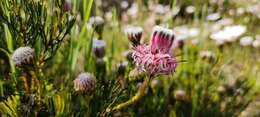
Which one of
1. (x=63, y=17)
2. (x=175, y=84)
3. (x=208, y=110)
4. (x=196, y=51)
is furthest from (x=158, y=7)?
(x=63, y=17)

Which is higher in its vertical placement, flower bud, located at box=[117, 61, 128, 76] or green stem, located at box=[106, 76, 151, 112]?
flower bud, located at box=[117, 61, 128, 76]

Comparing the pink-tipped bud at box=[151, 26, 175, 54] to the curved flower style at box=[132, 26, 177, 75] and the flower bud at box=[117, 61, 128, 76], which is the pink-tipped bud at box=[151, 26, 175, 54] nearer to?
the curved flower style at box=[132, 26, 177, 75]

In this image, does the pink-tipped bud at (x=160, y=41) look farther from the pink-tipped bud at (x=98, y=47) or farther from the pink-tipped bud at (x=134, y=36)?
the pink-tipped bud at (x=98, y=47)

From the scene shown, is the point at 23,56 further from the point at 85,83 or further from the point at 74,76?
the point at 74,76

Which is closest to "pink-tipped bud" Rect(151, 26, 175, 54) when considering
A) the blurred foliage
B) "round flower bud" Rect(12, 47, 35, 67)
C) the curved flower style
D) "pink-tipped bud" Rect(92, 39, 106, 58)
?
the curved flower style

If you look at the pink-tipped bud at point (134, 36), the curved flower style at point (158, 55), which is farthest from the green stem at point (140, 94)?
the pink-tipped bud at point (134, 36)

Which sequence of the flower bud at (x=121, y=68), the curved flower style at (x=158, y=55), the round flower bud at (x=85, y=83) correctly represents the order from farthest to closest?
the flower bud at (x=121, y=68) < the round flower bud at (x=85, y=83) < the curved flower style at (x=158, y=55)

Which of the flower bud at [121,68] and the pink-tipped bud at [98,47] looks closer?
the flower bud at [121,68]

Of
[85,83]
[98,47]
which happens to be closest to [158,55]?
[85,83]
